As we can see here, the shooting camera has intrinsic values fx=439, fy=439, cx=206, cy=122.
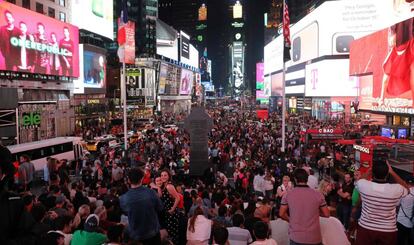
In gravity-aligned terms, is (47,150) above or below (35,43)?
below

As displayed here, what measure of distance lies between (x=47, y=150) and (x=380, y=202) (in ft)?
72.6

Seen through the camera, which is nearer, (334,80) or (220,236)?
(220,236)

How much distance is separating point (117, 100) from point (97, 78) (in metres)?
24.6

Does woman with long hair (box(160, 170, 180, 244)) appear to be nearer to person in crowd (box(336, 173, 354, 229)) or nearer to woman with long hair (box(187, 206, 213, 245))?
Answer: woman with long hair (box(187, 206, 213, 245))

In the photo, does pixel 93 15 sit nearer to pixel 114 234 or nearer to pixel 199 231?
pixel 199 231

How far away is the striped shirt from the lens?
5.07 meters

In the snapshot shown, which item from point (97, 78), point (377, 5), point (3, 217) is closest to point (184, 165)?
point (3, 217)

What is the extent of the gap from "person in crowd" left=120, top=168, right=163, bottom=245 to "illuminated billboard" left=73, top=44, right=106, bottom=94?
51943mm

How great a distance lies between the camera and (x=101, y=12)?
2457 inches

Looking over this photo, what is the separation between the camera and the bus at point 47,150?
22092 millimetres

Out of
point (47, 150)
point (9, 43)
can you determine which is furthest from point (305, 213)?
point (9, 43)

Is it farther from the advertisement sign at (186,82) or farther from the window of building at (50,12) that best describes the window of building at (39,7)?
the advertisement sign at (186,82)

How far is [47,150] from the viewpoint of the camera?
2439 centimetres

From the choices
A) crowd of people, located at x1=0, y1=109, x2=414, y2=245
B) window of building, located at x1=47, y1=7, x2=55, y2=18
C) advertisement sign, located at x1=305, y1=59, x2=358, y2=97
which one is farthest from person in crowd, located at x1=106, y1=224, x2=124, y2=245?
advertisement sign, located at x1=305, y1=59, x2=358, y2=97
